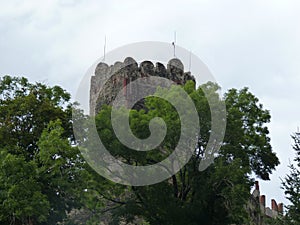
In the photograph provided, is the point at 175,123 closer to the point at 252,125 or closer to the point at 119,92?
the point at 252,125

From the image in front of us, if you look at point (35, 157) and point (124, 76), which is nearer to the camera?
point (35, 157)

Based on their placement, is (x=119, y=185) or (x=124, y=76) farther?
(x=124, y=76)

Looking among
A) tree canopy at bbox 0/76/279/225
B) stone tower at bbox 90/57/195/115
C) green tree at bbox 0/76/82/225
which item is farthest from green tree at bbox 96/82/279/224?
stone tower at bbox 90/57/195/115

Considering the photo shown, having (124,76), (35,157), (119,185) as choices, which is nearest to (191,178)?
(119,185)

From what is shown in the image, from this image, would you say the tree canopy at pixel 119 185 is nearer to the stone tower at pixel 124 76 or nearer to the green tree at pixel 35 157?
the green tree at pixel 35 157

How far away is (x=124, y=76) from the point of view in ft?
91.5

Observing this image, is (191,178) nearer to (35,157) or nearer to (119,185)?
(119,185)

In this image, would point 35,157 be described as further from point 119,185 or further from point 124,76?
point 124,76

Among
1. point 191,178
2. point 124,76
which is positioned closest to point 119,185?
point 191,178

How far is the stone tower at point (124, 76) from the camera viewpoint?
27.8 metres

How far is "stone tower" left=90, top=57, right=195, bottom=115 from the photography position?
1093 inches

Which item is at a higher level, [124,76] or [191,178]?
[124,76]

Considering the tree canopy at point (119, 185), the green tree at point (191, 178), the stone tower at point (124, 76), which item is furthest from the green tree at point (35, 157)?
the stone tower at point (124, 76)

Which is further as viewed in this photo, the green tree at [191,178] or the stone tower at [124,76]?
the stone tower at [124,76]
